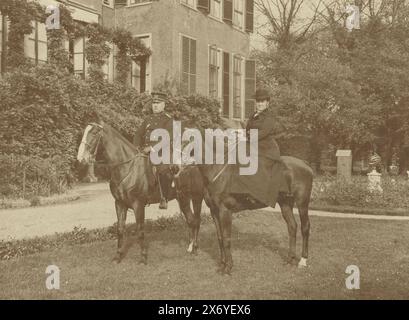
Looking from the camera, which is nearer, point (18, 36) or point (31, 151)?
point (31, 151)

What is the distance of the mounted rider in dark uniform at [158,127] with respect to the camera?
7.84 metres

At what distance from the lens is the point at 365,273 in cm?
746

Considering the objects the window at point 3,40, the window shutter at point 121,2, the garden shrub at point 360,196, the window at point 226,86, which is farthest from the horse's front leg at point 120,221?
the window at point 226,86

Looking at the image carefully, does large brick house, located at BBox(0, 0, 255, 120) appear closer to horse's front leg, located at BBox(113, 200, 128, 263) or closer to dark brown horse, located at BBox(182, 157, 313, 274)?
horse's front leg, located at BBox(113, 200, 128, 263)

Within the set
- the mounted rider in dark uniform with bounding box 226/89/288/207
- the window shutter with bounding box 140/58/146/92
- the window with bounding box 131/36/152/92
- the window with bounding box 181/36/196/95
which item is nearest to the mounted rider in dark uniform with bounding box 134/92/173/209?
the mounted rider in dark uniform with bounding box 226/89/288/207

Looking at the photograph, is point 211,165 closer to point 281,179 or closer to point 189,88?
point 281,179

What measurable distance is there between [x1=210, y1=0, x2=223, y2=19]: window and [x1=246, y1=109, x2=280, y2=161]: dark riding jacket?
62.5ft

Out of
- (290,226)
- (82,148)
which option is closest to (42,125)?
(82,148)

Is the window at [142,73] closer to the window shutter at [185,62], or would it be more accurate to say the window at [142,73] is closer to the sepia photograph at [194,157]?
the sepia photograph at [194,157]

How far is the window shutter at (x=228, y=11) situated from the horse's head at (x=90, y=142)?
20.0 meters

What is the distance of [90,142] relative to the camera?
277 inches

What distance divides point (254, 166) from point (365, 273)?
87.4 inches

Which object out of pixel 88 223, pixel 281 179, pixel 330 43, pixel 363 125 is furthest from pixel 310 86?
pixel 281 179

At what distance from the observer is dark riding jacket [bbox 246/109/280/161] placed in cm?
720
